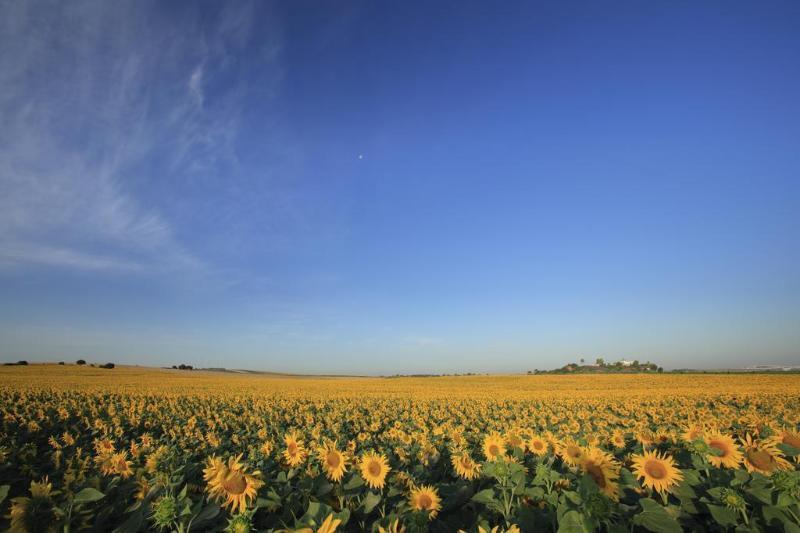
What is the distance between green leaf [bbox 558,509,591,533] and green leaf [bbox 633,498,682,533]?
1.36 feet

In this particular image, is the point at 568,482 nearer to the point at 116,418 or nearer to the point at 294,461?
the point at 294,461

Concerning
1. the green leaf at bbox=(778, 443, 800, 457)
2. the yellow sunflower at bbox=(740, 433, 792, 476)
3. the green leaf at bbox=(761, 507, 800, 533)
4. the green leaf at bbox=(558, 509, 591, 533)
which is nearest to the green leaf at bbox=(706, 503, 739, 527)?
the green leaf at bbox=(761, 507, 800, 533)

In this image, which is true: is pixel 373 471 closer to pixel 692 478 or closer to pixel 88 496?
pixel 88 496

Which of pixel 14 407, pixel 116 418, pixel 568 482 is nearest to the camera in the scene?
pixel 568 482

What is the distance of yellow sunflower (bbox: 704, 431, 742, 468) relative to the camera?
12.3 feet

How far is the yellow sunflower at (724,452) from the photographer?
12.3ft

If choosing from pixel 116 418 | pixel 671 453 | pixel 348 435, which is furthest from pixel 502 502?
pixel 116 418

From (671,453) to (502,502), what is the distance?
244 cm

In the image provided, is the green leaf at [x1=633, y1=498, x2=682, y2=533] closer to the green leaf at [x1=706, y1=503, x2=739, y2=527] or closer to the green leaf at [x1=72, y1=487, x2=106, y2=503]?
the green leaf at [x1=706, y1=503, x2=739, y2=527]

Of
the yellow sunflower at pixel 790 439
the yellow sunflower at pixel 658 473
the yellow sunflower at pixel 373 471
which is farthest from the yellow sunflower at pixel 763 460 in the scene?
the yellow sunflower at pixel 373 471

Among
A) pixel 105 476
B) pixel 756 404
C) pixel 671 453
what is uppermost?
pixel 671 453

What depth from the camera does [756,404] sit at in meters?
26.0

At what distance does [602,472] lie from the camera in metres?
3.56

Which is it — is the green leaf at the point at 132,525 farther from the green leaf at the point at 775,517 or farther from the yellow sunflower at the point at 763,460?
the yellow sunflower at the point at 763,460
